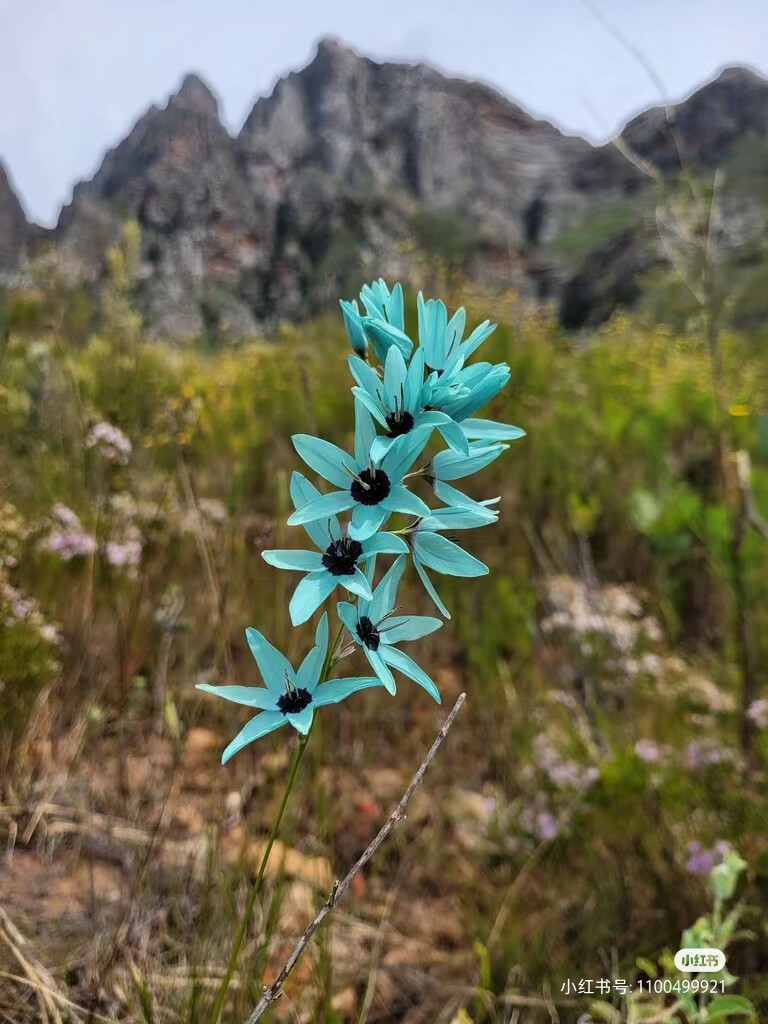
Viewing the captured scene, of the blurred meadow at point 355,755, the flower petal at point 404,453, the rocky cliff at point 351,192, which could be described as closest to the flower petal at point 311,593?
the flower petal at point 404,453

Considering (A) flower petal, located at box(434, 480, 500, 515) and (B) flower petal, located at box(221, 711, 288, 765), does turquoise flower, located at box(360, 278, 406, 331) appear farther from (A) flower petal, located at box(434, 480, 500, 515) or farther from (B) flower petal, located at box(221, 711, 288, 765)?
(B) flower petal, located at box(221, 711, 288, 765)

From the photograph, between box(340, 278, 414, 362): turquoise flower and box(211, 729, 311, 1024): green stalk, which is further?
box(340, 278, 414, 362): turquoise flower

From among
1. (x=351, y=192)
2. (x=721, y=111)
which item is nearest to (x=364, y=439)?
(x=351, y=192)

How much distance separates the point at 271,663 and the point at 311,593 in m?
0.09

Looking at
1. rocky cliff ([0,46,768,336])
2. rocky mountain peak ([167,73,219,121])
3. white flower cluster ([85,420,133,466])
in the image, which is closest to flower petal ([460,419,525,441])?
white flower cluster ([85,420,133,466])

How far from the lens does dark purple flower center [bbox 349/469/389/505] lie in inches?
22.4

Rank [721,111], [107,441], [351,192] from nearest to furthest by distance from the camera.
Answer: [107,441] < [351,192] < [721,111]

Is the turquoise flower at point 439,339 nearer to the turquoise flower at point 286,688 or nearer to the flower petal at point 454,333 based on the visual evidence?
the flower petal at point 454,333

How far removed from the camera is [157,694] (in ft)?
5.97

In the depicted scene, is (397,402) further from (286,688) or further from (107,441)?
(107,441)

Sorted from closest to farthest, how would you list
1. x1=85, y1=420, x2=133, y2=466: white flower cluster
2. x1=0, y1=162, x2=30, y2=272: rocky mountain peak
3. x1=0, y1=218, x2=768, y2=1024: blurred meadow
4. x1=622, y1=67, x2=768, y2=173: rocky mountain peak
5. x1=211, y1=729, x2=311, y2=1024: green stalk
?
x1=211, y1=729, x2=311, y2=1024: green stalk < x1=0, y1=218, x2=768, y2=1024: blurred meadow < x1=85, y1=420, x2=133, y2=466: white flower cluster < x1=0, y1=162, x2=30, y2=272: rocky mountain peak < x1=622, y1=67, x2=768, y2=173: rocky mountain peak

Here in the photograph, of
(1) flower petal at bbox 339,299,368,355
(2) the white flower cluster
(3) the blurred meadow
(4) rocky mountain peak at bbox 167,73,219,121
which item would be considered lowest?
(3) the blurred meadow

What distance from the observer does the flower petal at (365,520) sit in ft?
1.70

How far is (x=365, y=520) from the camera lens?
536 millimetres
